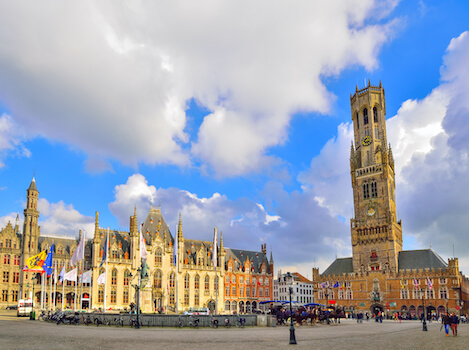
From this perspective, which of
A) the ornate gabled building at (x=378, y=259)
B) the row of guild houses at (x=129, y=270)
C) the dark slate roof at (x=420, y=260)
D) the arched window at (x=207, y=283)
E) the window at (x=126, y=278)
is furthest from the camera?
the arched window at (x=207, y=283)

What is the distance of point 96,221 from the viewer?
80.0 meters

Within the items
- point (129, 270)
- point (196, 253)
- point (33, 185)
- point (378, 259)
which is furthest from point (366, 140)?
point (33, 185)

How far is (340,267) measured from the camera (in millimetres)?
101750

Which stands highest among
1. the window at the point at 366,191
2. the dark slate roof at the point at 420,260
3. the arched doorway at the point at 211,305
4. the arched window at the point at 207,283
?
the window at the point at 366,191

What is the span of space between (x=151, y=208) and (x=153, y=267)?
1345cm

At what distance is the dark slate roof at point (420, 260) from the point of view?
87250 mm

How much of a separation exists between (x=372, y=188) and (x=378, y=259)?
1652 centimetres

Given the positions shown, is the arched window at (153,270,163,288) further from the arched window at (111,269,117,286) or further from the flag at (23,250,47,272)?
the flag at (23,250,47,272)

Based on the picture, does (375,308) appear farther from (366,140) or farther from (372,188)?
(366,140)

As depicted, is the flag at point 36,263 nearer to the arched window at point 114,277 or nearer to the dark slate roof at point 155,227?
the arched window at point 114,277

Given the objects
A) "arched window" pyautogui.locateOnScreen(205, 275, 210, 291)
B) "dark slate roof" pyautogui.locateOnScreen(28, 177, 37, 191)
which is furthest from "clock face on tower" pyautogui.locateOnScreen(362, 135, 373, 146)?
"dark slate roof" pyautogui.locateOnScreen(28, 177, 37, 191)

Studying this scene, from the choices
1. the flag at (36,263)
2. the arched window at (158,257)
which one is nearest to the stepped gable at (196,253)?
the arched window at (158,257)

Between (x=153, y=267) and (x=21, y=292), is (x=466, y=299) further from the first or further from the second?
(x=21, y=292)

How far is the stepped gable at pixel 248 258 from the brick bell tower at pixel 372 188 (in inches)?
910
